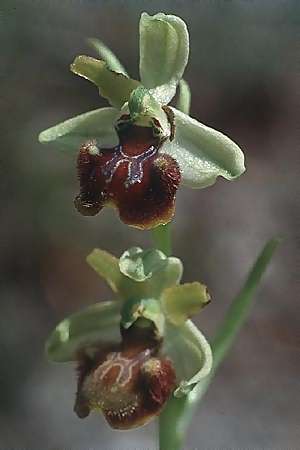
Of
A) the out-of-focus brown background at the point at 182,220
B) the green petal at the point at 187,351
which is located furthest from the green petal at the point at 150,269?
the out-of-focus brown background at the point at 182,220

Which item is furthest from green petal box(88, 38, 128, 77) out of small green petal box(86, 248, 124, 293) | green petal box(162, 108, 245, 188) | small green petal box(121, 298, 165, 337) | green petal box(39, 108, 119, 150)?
small green petal box(121, 298, 165, 337)

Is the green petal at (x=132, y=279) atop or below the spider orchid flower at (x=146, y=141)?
below

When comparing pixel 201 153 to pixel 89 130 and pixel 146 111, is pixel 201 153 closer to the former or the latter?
pixel 146 111

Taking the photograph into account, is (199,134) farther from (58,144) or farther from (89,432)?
(89,432)

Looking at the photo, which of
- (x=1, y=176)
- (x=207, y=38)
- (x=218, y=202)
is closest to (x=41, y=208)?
(x=1, y=176)

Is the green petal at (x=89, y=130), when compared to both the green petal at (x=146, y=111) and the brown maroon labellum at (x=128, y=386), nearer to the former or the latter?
the green petal at (x=146, y=111)

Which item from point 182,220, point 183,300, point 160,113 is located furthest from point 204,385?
point 182,220

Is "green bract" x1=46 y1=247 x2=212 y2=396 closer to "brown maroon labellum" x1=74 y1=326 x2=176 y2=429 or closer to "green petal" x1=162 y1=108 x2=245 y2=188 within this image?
"brown maroon labellum" x1=74 y1=326 x2=176 y2=429
